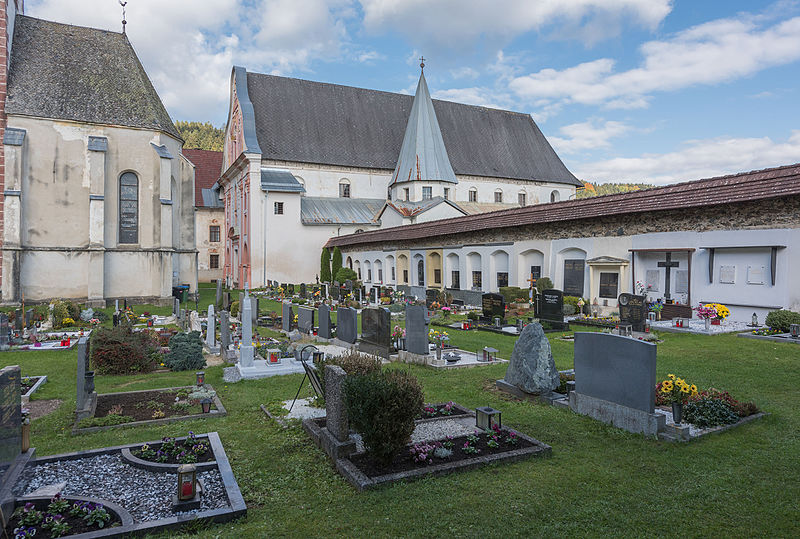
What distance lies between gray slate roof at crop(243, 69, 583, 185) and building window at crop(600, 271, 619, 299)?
2493 cm

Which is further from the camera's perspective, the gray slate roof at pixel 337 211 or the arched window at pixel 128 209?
the gray slate roof at pixel 337 211

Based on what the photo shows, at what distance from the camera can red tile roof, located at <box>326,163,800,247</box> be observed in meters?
14.2

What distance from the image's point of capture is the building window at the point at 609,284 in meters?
18.8

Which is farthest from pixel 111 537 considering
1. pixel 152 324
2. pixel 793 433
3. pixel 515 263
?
pixel 515 263

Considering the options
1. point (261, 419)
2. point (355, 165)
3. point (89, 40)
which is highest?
point (89, 40)

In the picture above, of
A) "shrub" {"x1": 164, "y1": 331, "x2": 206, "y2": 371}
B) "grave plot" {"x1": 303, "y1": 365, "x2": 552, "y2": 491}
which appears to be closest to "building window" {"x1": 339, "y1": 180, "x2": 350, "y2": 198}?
"shrub" {"x1": 164, "y1": 331, "x2": 206, "y2": 371}

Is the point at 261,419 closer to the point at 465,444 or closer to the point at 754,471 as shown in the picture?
the point at 465,444

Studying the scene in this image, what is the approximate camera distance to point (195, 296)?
90.7 feet

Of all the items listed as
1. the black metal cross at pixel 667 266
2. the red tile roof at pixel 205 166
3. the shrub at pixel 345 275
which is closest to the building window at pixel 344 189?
the shrub at pixel 345 275

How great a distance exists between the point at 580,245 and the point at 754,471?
15.5 meters

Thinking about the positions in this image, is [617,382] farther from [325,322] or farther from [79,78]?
[79,78]

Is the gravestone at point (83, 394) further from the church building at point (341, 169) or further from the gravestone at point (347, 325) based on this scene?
the church building at point (341, 169)

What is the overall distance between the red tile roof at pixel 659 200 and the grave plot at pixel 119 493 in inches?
633

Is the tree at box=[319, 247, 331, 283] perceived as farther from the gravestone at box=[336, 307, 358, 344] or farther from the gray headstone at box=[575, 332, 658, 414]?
the gray headstone at box=[575, 332, 658, 414]
